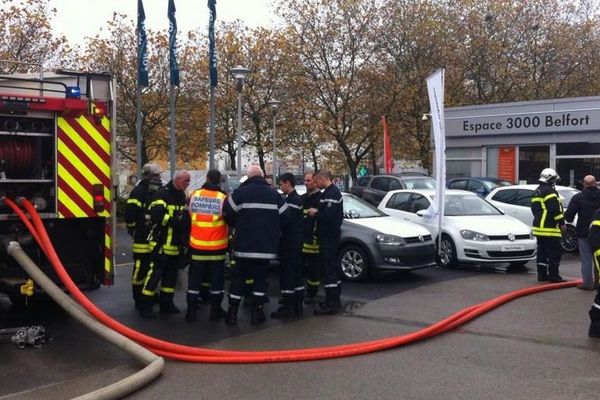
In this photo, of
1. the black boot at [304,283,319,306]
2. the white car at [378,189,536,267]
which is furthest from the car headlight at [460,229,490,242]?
the black boot at [304,283,319,306]

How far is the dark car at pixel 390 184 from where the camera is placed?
64.9 feet

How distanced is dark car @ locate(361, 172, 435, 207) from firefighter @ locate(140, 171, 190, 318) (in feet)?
39.5

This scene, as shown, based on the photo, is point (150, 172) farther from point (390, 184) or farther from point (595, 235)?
point (390, 184)

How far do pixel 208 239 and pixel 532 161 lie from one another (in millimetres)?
21413

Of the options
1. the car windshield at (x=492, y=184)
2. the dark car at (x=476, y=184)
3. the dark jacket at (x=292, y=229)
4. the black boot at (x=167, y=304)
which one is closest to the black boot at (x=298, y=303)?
the dark jacket at (x=292, y=229)

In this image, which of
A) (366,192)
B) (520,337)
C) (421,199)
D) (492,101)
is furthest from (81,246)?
(492,101)

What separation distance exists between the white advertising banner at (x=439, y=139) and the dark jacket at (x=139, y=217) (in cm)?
591

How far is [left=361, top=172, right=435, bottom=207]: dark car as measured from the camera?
1978 centimetres

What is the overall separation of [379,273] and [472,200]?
3089mm

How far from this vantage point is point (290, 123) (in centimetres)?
3384

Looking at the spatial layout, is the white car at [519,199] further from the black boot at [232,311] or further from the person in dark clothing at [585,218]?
the black boot at [232,311]

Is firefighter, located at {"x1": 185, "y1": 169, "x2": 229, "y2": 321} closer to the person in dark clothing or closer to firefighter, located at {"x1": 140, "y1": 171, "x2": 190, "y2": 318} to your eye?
firefighter, located at {"x1": 140, "y1": 171, "x2": 190, "y2": 318}

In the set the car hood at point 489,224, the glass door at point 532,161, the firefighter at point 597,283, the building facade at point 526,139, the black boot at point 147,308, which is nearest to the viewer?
the firefighter at point 597,283

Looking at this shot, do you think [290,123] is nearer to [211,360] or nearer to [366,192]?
[366,192]
